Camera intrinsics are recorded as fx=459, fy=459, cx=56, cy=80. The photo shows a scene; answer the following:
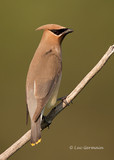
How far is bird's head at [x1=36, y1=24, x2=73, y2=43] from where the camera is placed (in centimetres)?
472

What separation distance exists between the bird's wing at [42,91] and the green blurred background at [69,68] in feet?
5.35

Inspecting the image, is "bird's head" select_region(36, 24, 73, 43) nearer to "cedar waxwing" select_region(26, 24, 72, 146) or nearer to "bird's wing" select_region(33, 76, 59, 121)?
"cedar waxwing" select_region(26, 24, 72, 146)

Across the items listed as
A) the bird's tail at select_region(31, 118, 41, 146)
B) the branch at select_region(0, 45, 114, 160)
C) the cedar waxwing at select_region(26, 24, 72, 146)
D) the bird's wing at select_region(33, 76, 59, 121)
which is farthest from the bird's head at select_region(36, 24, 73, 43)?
the bird's tail at select_region(31, 118, 41, 146)

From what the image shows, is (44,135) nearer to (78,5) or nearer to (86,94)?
(86,94)

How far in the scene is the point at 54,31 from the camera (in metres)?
4.80

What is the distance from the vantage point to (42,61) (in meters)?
4.65

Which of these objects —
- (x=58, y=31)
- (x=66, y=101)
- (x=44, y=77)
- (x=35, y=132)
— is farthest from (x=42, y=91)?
(x=58, y=31)

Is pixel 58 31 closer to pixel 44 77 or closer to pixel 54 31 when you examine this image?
pixel 54 31

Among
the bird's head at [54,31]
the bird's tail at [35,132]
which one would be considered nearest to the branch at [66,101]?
the bird's tail at [35,132]

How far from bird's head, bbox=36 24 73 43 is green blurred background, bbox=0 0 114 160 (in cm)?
162

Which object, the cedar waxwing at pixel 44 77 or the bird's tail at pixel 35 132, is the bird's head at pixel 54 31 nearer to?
the cedar waxwing at pixel 44 77

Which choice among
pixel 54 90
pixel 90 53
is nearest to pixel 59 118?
pixel 90 53

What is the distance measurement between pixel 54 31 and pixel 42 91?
0.71 meters

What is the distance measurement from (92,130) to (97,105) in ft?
1.20
